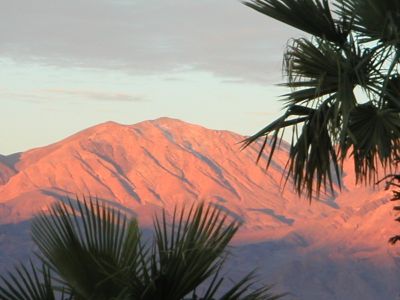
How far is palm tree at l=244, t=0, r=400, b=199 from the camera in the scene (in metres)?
7.31

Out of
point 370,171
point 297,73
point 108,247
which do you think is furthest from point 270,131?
point 108,247

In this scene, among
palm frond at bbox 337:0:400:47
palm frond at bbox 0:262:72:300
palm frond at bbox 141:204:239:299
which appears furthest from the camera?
palm frond at bbox 337:0:400:47

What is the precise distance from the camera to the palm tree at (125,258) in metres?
4.34

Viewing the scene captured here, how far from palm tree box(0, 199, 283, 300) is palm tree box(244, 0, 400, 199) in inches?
116

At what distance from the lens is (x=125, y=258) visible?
15.0 feet

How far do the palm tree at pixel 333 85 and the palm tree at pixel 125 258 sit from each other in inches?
116

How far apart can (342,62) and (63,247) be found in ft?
12.0

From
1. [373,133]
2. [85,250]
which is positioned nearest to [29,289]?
[85,250]

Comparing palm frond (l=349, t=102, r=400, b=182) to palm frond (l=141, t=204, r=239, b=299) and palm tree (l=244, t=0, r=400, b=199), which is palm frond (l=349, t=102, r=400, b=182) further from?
palm frond (l=141, t=204, r=239, b=299)

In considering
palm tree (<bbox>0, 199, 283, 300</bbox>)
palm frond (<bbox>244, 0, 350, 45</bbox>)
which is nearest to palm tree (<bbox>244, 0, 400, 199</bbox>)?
palm frond (<bbox>244, 0, 350, 45</bbox>)

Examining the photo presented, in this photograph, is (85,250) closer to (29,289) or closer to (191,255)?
(29,289)

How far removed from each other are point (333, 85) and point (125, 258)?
3492mm

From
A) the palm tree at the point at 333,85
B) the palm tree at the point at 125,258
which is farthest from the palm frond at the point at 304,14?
the palm tree at the point at 125,258

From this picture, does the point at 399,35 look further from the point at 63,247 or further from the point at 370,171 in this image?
the point at 63,247
